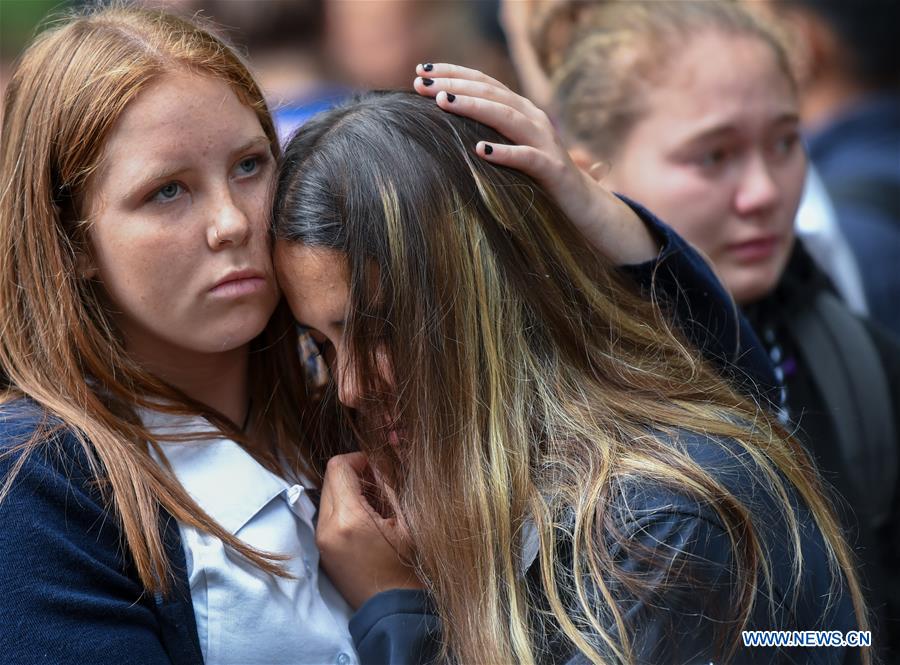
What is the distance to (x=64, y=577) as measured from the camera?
1483mm

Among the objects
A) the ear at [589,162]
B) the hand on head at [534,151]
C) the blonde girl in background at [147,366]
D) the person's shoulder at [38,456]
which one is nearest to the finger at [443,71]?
the hand on head at [534,151]

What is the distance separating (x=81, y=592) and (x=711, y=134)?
1601mm

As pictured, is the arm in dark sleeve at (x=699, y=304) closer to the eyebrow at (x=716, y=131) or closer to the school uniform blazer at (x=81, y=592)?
the eyebrow at (x=716, y=131)

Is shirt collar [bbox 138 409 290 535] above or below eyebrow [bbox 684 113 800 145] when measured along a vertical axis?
below

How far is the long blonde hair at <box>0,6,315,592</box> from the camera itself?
160 cm

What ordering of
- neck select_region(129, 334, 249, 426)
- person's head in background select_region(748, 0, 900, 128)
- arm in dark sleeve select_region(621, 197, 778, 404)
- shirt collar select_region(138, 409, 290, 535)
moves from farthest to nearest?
person's head in background select_region(748, 0, 900, 128), arm in dark sleeve select_region(621, 197, 778, 404), neck select_region(129, 334, 249, 426), shirt collar select_region(138, 409, 290, 535)

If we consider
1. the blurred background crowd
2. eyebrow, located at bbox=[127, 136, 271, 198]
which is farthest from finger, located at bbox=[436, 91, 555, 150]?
eyebrow, located at bbox=[127, 136, 271, 198]

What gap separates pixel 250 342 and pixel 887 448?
1.41m

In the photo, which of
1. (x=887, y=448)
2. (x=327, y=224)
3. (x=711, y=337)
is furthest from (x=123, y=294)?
(x=887, y=448)

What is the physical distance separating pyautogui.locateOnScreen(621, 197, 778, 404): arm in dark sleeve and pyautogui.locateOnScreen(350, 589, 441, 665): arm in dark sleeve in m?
0.72

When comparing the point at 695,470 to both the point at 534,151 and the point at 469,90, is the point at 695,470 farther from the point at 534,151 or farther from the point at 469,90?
the point at 469,90

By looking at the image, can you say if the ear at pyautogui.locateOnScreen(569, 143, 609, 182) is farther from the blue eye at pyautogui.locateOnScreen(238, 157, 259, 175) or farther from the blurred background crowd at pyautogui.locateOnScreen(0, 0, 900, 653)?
the blue eye at pyautogui.locateOnScreen(238, 157, 259, 175)

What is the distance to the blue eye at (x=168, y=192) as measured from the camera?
1.65m

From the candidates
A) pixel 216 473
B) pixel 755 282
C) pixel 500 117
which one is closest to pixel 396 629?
pixel 216 473
